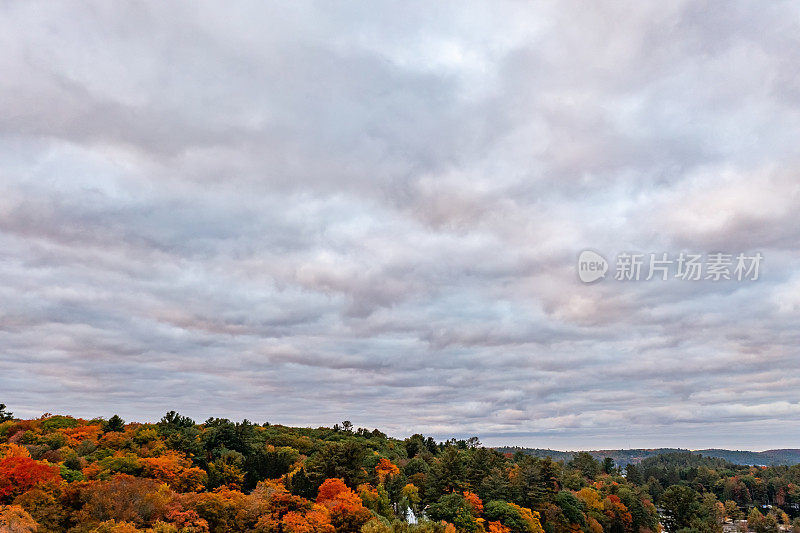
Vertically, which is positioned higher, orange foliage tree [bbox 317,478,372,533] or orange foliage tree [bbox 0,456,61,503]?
orange foliage tree [bbox 0,456,61,503]

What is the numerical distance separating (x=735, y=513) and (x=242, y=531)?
197 m

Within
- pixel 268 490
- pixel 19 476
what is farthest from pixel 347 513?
pixel 19 476

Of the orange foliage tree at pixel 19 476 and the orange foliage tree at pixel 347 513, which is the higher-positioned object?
the orange foliage tree at pixel 19 476

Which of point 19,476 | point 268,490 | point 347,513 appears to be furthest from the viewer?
point 268,490

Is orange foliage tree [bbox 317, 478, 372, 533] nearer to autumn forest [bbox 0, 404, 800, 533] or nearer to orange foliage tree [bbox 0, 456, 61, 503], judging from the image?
autumn forest [bbox 0, 404, 800, 533]

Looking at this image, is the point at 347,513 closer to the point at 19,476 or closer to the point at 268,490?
the point at 268,490

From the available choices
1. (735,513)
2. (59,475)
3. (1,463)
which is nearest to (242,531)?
(59,475)

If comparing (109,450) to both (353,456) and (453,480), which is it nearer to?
(353,456)

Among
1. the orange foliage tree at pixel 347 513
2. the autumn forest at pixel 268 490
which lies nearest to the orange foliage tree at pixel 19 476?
the autumn forest at pixel 268 490

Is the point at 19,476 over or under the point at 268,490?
over

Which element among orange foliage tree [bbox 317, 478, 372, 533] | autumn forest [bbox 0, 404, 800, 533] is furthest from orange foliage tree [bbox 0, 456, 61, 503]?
orange foliage tree [bbox 317, 478, 372, 533]

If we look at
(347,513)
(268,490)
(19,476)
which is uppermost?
(19,476)

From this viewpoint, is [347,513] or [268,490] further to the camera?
[268,490]

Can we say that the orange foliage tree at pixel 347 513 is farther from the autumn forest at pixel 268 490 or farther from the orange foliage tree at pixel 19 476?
the orange foliage tree at pixel 19 476
